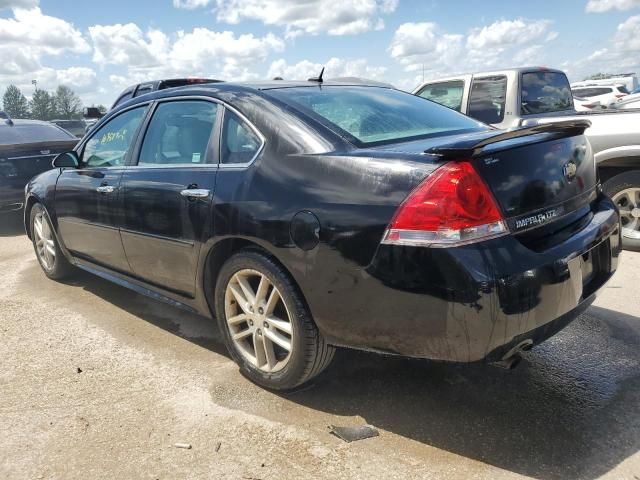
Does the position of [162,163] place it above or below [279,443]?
above

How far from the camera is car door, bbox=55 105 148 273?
12.6 ft

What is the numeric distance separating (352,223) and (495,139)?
2.25 feet

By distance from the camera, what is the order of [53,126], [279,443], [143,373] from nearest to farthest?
[279,443] → [143,373] → [53,126]

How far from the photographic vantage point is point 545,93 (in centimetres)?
681

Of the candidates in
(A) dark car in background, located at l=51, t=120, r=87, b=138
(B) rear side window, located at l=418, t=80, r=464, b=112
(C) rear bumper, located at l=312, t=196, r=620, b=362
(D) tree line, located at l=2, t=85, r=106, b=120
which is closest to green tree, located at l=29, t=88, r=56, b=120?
(D) tree line, located at l=2, t=85, r=106, b=120

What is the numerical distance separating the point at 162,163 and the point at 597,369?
9.30 ft

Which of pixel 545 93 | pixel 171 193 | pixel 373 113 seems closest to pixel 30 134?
pixel 171 193

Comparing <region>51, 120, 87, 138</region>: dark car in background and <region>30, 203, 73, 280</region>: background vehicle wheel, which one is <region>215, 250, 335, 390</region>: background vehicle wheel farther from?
<region>51, 120, 87, 138</region>: dark car in background

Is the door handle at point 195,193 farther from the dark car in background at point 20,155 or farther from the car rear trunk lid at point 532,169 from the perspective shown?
the dark car in background at point 20,155

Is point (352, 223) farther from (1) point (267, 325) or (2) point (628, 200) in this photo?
(2) point (628, 200)

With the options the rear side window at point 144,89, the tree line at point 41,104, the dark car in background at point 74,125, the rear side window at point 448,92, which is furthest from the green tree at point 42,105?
the rear side window at point 448,92

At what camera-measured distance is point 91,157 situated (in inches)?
173

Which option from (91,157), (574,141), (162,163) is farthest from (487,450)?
(91,157)

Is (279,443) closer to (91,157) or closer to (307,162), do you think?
(307,162)
